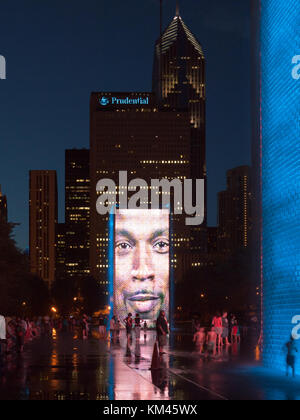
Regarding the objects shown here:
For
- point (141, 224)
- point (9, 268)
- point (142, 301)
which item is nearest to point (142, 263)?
point (142, 301)

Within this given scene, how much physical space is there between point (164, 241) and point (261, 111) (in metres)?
50.3

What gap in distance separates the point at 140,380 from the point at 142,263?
179ft

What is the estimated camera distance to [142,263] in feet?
247

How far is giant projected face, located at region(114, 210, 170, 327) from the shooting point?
7400 centimetres

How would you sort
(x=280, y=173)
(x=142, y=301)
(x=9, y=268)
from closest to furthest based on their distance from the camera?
(x=280, y=173) → (x=9, y=268) → (x=142, y=301)

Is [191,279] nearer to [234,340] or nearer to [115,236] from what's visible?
[115,236]

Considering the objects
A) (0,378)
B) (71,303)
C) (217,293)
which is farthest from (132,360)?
(71,303)

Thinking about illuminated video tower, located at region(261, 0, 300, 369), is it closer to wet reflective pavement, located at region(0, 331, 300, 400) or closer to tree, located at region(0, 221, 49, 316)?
wet reflective pavement, located at region(0, 331, 300, 400)

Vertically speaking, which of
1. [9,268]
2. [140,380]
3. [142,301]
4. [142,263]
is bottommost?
[140,380]

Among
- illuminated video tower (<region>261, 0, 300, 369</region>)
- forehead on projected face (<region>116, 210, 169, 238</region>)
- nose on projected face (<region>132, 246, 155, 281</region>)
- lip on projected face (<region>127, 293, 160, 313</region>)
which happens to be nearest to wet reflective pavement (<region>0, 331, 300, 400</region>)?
illuminated video tower (<region>261, 0, 300, 369</region>)

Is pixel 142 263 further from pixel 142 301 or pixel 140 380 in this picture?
pixel 140 380

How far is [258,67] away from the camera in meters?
28.2

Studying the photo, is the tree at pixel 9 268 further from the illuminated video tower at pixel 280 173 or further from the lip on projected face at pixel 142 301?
the illuminated video tower at pixel 280 173
